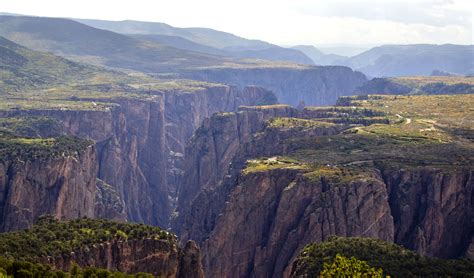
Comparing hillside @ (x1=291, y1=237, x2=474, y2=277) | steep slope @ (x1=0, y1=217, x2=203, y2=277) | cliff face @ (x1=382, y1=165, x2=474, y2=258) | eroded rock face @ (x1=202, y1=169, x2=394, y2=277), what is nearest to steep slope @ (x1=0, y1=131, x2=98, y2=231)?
eroded rock face @ (x1=202, y1=169, x2=394, y2=277)

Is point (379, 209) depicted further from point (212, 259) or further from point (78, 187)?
point (78, 187)

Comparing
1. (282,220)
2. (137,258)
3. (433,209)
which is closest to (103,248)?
(137,258)

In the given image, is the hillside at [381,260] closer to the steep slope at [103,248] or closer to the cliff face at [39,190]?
the steep slope at [103,248]

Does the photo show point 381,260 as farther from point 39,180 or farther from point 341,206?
point 39,180

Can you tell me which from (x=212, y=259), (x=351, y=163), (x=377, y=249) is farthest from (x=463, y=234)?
(x=212, y=259)

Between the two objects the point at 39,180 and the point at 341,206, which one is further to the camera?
the point at 39,180

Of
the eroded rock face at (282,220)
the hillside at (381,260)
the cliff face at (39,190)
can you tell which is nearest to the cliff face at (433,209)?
the eroded rock face at (282,220)

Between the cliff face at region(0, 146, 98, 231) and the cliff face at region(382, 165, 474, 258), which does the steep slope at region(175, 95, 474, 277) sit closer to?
the cliff face at region(382, 165, 474, 258)
